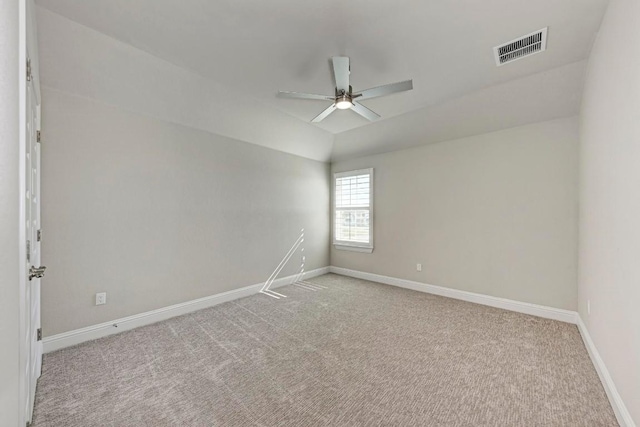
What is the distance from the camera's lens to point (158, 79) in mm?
2889

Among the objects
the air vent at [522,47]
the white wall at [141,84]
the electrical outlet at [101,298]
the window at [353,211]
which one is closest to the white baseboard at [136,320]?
the electrical outlet at [101,298]

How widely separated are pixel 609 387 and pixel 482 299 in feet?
6.46

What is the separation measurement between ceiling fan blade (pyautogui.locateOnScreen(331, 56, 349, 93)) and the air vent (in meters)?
1.44

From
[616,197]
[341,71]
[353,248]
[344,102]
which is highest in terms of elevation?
[341,71]

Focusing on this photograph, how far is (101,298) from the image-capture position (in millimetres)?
2803

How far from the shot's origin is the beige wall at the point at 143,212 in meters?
2.58

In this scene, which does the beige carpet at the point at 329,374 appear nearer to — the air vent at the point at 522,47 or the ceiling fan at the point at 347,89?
the ceiling fan at the point at 347,89

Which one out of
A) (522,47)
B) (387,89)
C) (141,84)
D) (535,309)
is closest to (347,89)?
(387,89)

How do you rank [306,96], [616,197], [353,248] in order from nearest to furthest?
[616,197], [306,96], [353,248]

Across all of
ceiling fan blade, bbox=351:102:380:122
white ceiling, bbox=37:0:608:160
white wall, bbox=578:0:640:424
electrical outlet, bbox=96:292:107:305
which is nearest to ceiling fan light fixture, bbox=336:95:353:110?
ceiling fan blade, bbox=351:102:380:122

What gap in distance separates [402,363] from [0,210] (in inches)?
105

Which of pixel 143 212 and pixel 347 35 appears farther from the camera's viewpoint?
pixel 143 212

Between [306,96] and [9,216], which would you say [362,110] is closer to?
[306,96]

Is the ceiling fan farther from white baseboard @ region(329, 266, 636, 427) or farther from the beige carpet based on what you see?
white baseboard @ region(329, 266, 636, 427)
